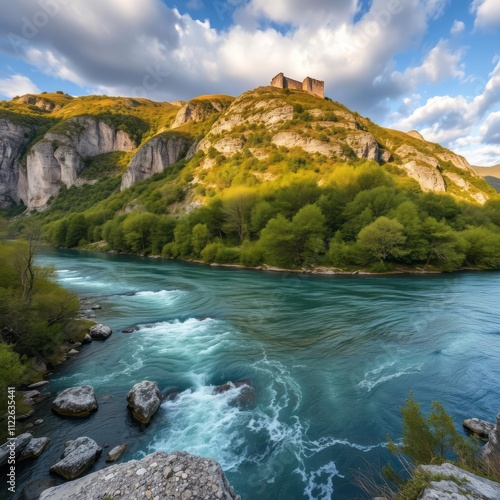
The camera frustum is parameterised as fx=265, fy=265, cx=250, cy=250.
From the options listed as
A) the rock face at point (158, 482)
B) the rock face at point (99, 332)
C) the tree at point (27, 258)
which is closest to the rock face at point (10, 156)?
the tree at point (27, 258)

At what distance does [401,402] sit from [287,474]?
577cm

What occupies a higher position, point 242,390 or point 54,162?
point 54,162

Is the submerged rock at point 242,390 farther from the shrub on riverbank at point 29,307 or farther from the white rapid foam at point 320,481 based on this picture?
the shrub on riverbank at point 29,307

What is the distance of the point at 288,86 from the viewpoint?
133 metres

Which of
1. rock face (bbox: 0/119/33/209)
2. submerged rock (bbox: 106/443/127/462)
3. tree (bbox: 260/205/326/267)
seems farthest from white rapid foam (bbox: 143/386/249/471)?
rock face (bbox: 0/119/33/209)

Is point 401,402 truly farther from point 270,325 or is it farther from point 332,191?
point 332,191

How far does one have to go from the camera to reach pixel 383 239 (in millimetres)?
39312

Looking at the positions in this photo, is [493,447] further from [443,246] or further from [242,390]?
[443,246]

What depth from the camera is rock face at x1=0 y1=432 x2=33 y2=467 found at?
289 inches

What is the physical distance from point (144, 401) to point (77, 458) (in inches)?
104

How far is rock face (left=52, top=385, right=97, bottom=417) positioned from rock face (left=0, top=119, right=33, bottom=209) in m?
167

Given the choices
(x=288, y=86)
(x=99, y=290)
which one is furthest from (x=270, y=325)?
(x=288, y=86)

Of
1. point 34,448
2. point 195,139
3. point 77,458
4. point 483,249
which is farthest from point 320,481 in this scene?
point 195,139

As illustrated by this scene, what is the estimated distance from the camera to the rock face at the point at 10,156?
423 feet
